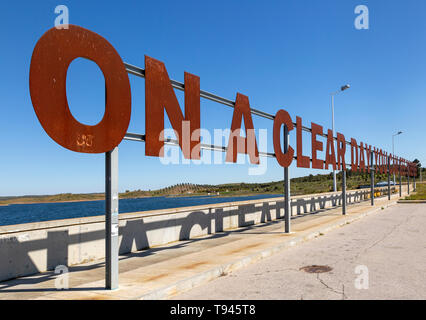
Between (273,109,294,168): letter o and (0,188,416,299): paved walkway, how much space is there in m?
2.63

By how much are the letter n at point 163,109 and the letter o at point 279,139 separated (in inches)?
168

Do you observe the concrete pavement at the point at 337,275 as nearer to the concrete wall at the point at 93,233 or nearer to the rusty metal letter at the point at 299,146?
the concrete wall at the point at 93,233

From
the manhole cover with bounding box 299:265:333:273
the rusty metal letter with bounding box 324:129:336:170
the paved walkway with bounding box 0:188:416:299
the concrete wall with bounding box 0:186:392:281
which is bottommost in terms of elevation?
the manhole cover with bounding box 299:265:333:273

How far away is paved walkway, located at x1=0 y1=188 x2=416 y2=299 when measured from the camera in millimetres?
5609

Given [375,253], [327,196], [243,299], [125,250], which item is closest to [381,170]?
[327,196]

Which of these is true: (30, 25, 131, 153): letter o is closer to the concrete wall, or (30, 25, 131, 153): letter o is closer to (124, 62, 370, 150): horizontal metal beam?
(124, 62, 370, 150): horizontal metal beam

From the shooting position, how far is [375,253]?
909 cm

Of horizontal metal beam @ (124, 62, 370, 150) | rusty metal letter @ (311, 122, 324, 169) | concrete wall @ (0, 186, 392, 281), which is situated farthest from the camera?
rusty metal letter @ (311, 122, 324, 169)

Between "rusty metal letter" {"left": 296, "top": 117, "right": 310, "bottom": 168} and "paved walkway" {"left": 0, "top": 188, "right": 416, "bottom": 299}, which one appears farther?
"rusty metal letter" {"left": 296, "top": 117, "right": 310, "bottom": 168}

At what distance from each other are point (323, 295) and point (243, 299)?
1.20 metres

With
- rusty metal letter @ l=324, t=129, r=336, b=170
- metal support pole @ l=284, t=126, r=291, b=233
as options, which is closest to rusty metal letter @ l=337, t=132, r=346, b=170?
rusty metal letter @ l=324, t=129, r=336, b=170

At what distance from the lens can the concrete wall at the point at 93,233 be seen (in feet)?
22.7

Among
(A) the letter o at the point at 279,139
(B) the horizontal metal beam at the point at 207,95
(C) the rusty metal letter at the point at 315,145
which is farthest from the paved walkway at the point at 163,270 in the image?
(C) the rusty metal letter at the point at 315,145

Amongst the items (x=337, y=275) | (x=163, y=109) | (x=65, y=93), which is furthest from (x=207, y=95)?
(x=337, y=275)
